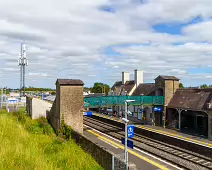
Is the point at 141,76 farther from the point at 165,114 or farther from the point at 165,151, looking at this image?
the point at 165,151

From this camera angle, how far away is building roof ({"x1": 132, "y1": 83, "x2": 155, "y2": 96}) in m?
35.8

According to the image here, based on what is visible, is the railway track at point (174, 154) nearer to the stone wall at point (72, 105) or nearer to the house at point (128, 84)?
the stone wall at point (72, 105)

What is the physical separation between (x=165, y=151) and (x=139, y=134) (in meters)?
6.59

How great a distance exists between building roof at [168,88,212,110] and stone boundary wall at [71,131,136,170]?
1626cm

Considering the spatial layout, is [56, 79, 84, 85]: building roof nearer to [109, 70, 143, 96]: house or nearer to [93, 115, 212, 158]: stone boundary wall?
[93, 115, 212, 158]: stone boundary wall

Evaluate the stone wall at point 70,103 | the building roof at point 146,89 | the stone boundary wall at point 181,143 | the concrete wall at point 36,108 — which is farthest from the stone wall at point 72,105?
the building roof at point 146,89

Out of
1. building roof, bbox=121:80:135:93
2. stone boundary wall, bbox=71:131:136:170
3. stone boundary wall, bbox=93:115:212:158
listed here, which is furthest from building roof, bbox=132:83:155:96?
stone boundary wall, bbox=71:131:136:170

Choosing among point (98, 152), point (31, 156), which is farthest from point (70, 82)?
point (31, 156)

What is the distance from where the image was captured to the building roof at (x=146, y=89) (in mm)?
35844

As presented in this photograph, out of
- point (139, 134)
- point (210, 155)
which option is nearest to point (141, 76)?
point (139, 134)

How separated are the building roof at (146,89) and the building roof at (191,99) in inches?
181

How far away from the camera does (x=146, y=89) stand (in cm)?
3816

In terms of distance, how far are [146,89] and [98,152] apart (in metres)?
25.9

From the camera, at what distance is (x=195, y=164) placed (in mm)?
14477
